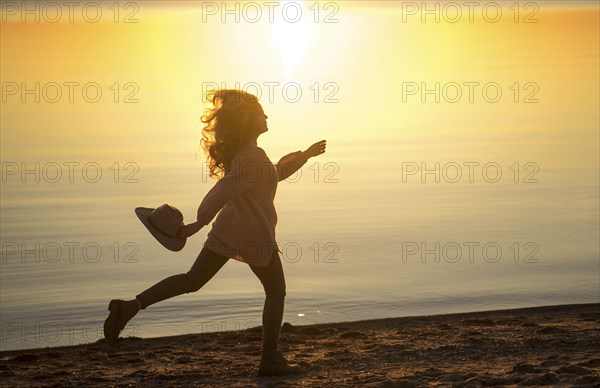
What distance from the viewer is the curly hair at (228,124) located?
26.1 feet

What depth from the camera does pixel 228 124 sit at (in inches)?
313

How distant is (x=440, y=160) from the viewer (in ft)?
59.9

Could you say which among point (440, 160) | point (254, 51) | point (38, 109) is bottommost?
point (440, 160)

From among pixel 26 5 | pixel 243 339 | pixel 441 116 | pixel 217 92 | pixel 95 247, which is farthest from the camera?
pixel 26 5

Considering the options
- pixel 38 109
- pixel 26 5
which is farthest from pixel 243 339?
pixel 26 5

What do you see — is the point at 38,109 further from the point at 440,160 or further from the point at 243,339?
the point at 243,339

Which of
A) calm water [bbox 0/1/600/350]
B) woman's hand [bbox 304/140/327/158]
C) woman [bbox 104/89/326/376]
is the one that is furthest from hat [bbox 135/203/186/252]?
calm water [bbox 0/1/600/350]

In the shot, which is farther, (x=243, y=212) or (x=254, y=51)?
(x=254, y=51)

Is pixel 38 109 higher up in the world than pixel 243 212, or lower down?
higher up

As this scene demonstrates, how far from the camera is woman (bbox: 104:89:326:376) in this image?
25.7 feet

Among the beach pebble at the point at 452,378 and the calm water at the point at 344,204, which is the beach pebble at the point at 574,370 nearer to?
the beach pebble at the point at 452,378

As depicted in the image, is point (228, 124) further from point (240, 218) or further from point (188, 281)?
point (188, 281)

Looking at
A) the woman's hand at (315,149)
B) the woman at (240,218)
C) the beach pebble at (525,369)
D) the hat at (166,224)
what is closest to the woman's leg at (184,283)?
the woman at (240,218)

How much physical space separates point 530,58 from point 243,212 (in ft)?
70.0
